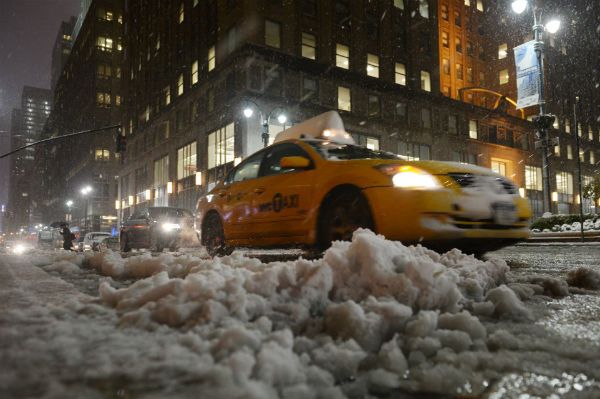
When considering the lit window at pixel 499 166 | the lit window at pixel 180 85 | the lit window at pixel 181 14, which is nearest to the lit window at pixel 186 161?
the lit window at pixel 180 85

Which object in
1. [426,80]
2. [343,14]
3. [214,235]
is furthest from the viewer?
[426,80]

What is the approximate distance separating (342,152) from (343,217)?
1.15 metres

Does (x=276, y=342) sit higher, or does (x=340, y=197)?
(x=340, y=197)

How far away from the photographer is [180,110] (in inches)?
1467

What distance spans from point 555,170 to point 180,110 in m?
42.2

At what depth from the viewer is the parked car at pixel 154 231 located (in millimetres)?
15359

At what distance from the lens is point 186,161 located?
3606cm

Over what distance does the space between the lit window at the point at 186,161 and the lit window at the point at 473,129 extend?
25817 mm

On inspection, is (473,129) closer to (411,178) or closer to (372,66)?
(372,66)

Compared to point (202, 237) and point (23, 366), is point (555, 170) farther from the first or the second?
point (23, 366)

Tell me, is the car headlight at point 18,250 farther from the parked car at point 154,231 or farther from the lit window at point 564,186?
the lit window at point 564,186

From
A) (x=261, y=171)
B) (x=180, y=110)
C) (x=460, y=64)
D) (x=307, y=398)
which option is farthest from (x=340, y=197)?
(x=460, y=64)

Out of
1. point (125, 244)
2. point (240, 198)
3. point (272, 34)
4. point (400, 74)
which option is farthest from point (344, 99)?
point (240, 198)

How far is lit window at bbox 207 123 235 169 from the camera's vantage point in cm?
2942
